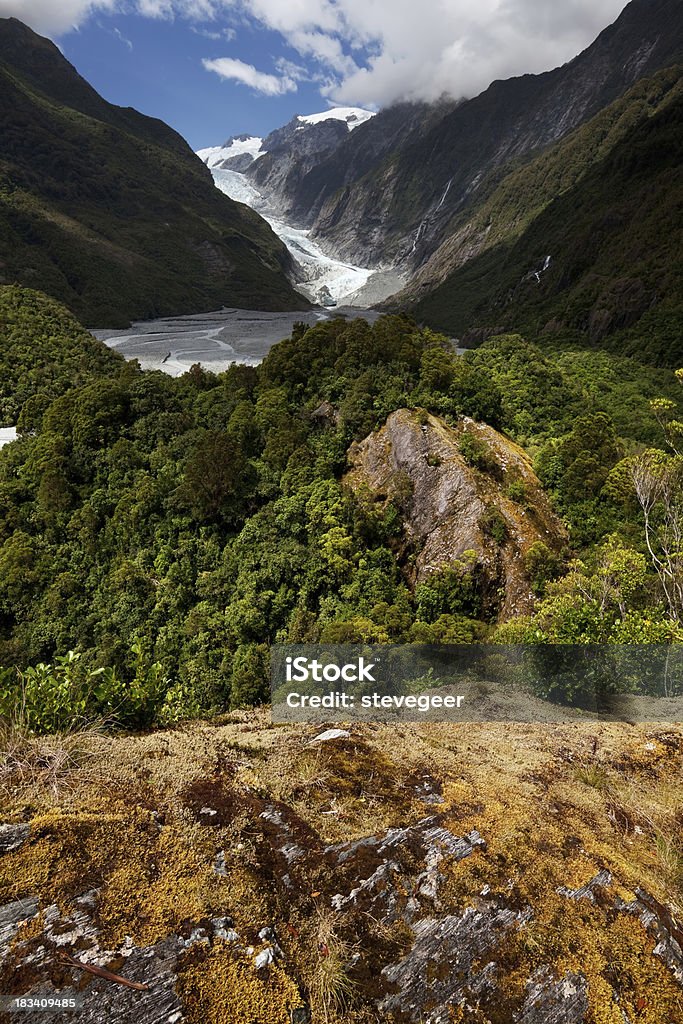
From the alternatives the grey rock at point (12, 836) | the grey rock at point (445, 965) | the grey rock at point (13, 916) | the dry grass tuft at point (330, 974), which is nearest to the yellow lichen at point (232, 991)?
the dry grass tuft at point (330, 974)

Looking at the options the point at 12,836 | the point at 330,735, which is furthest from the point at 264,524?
the point at 12,836

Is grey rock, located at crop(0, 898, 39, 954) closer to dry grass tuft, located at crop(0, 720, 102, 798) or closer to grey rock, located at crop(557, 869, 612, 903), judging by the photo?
dry grass tuft, located at crop(0, 720, 102, 798)

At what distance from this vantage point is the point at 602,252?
3083 inches

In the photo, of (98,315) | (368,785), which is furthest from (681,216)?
(98,315)

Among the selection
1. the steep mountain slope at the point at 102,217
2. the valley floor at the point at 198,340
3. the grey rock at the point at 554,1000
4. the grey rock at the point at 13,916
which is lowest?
the grey rock at the point at 554,1000

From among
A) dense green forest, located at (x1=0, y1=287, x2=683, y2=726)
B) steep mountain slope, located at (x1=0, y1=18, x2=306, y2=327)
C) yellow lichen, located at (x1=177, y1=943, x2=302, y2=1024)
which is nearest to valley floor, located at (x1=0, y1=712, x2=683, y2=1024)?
yellow lichen, located at (x1=177, y1=943, x2=302, y2=1024)

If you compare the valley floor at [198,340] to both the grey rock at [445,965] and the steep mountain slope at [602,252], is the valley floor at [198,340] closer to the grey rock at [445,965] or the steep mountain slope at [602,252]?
the steep mountain slope at [602,252]

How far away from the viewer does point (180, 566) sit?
20.0m

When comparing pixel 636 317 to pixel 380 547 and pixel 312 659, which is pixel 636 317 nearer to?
pixel 380 547

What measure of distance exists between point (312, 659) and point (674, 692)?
304 inches

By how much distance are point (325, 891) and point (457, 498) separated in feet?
47.2

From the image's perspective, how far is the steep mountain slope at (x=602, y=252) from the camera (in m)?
62.2

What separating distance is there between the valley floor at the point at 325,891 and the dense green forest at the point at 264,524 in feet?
6.66

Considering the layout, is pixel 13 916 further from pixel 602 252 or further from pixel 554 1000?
pixel 602 252
